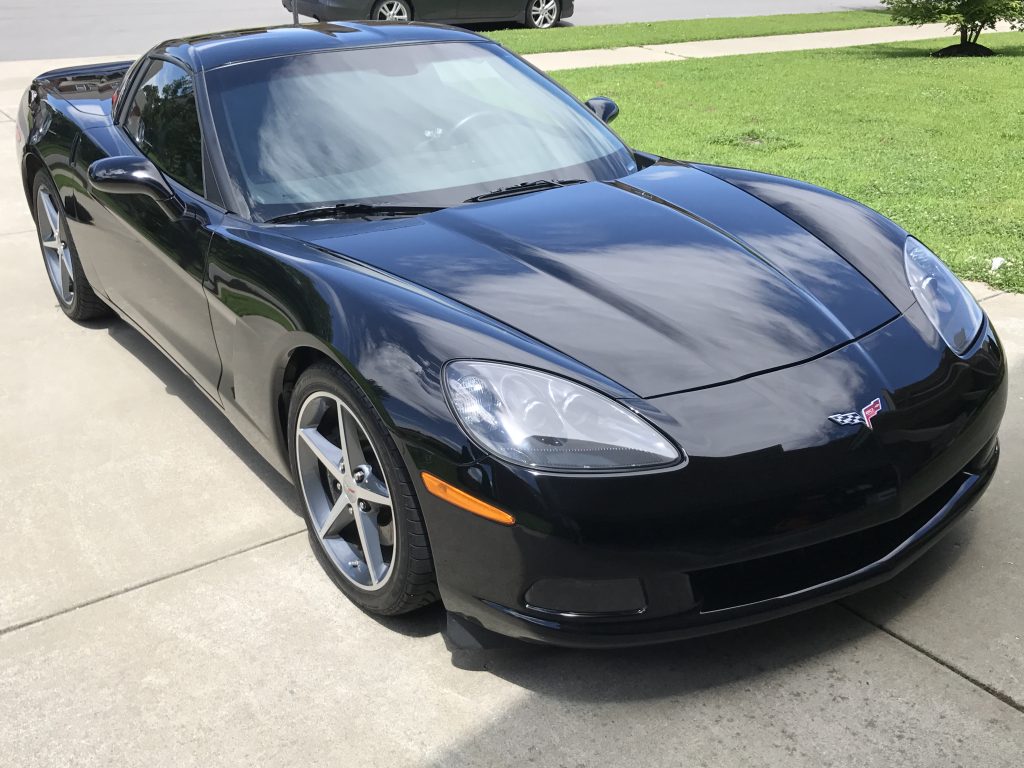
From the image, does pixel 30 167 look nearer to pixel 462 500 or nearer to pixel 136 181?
pixel 136 181

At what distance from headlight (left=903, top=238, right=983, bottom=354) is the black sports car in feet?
0.04

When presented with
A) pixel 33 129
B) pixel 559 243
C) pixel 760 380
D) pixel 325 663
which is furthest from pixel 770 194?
pixel 33 129

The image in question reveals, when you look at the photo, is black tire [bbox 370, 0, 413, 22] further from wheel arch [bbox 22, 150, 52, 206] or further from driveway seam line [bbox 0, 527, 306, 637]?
driveway seam line [bbox 0, 527, 306, 637]

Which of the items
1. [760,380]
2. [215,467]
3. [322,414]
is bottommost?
[215,467]

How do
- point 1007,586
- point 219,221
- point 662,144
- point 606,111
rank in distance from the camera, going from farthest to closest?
point 662,144 < point 606,111 < point 219,221 < point 1007,586

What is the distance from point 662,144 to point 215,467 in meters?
5.23

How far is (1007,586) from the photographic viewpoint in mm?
2912

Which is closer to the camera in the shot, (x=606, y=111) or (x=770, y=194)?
(x=770, y=194)

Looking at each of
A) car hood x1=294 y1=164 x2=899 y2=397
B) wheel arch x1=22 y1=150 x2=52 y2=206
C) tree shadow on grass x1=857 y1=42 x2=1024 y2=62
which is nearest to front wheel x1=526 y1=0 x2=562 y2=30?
tree shadow on grass x1=857 y1=42 x2=1024 y2=62

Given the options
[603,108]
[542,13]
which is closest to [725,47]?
[542,13]

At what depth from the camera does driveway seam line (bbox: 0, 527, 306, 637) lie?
301 centimetres

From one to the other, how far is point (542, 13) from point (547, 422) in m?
14.8

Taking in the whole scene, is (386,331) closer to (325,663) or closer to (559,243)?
(559,243)

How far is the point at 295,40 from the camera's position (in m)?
3.87
